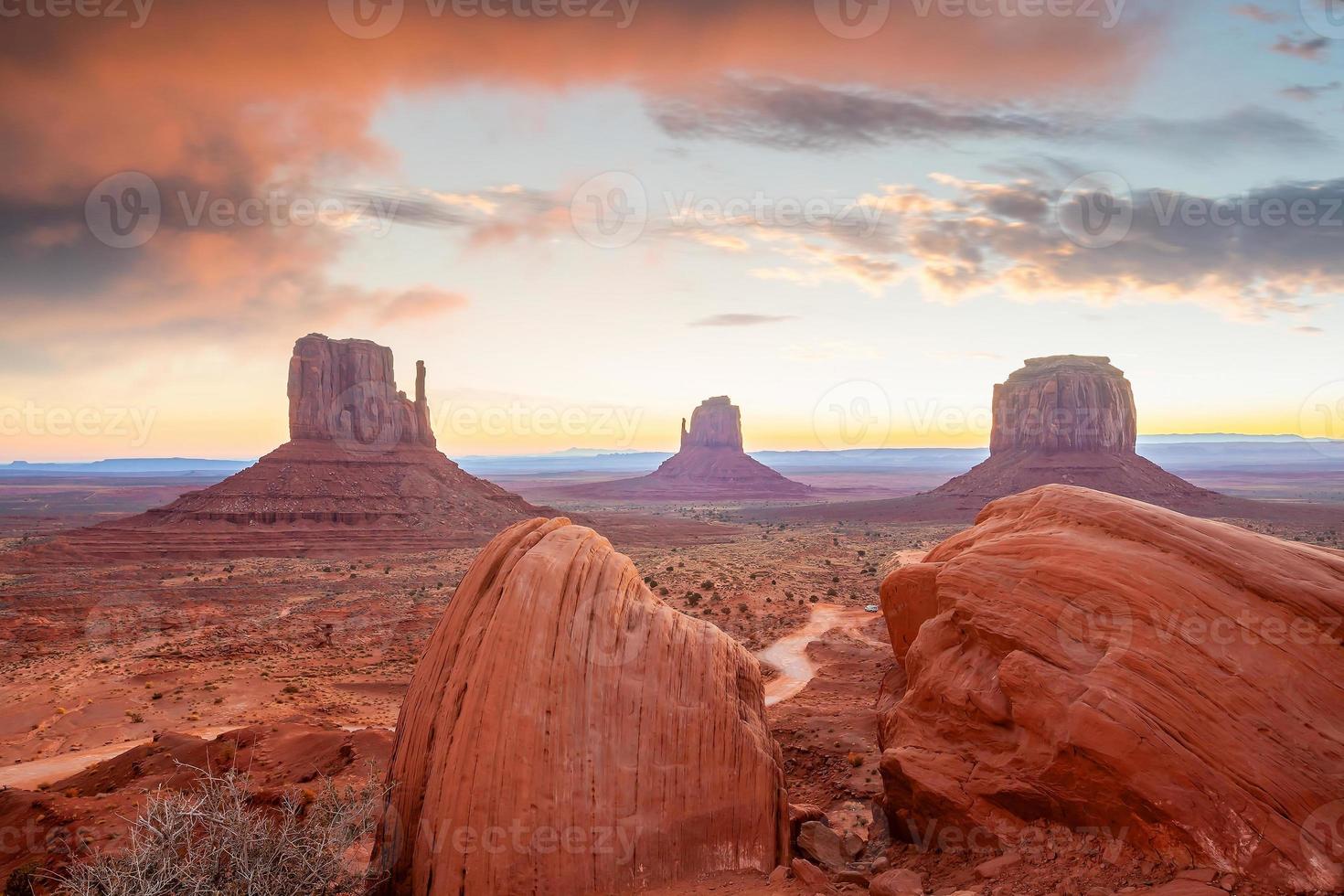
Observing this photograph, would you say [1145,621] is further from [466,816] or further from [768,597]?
[768,597]

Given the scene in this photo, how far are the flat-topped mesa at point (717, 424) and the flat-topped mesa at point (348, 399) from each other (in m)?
91.1

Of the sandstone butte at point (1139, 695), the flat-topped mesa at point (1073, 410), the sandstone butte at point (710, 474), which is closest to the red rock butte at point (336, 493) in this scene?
the sandstone butte at point (1139, 695)

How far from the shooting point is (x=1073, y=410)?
9519 centimetres

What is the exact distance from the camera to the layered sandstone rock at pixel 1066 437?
8575 cm

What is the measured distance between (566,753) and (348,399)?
280ft

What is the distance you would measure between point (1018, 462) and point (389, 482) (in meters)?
82.7

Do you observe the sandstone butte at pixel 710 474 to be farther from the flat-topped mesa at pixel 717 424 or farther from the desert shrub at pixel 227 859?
the desert shrub at pixel 227 859

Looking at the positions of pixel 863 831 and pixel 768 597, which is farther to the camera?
pixel 768 597

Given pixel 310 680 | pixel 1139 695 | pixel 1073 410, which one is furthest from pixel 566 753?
pixel 1073 410

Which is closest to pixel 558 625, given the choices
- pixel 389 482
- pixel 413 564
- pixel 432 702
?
pixel 432 702

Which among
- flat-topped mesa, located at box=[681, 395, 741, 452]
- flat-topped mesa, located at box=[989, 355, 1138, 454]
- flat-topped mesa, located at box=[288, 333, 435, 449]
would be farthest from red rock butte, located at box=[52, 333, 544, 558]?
flat-topped mesa, located at box=[681, 395, 741, 452]

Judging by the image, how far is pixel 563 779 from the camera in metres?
8.27

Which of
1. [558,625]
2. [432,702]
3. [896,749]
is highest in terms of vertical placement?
[558,625]

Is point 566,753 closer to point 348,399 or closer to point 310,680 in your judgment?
point 310,680
